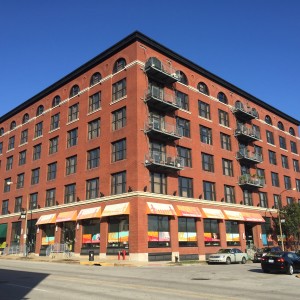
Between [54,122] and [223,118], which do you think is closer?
[223,118]

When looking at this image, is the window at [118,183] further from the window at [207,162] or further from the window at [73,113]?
the window at [73,113]

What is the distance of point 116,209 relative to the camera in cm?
3678

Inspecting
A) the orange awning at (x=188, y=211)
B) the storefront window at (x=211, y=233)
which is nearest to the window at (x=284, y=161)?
the storefront window at (x=211, y=233)

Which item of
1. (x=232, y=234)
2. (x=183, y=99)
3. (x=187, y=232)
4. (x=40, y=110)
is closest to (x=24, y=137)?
(x=40, y=110)

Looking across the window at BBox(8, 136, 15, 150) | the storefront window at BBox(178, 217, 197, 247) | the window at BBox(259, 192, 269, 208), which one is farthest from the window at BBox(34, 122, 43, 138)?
the window at BBox(259, 192, 269, 208)

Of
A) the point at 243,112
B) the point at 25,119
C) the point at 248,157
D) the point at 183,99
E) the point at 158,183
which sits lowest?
the point at 158,183

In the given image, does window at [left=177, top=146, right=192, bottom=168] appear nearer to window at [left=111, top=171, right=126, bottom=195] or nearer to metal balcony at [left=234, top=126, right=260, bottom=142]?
window at [left=111, top=171, right=126, bottom=195]

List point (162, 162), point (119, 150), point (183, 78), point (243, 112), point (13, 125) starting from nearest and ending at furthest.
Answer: point (162, 162), point (119, 150), point (183, 78), point (243, 112), point (13, 125)

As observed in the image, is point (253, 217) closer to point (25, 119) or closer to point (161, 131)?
point (161, 131)

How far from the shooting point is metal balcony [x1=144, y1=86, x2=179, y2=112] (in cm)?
3906

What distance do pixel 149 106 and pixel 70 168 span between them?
542 inches

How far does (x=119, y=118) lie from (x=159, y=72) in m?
6.71

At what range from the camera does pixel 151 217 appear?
3644cm

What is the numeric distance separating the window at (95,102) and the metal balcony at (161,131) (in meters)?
8.70
